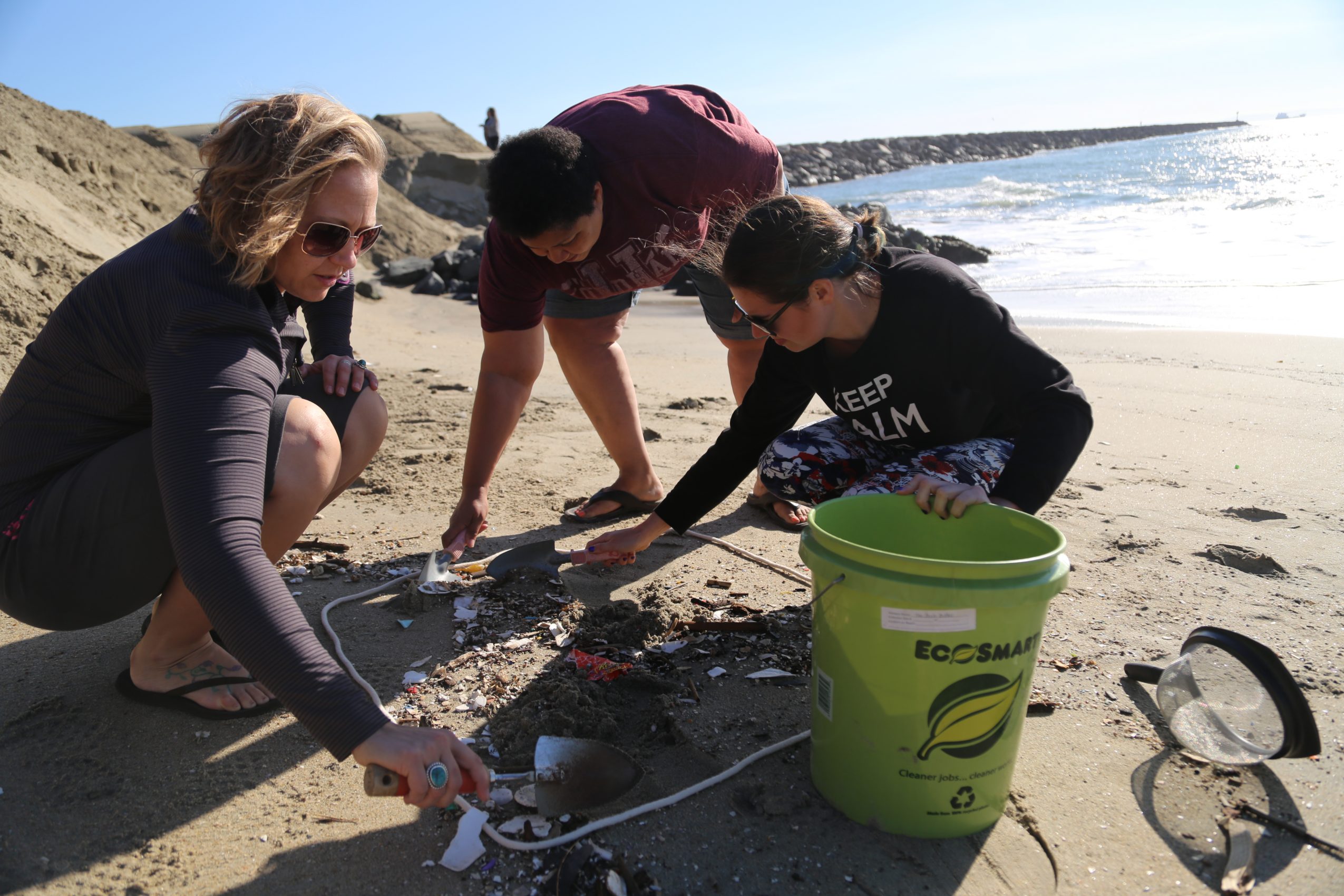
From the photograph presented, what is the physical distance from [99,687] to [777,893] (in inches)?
67.6

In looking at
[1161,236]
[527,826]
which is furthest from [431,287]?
[1161,236]

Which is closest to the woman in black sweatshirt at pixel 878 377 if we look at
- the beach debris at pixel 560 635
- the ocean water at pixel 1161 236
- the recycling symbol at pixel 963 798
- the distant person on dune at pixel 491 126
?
the beach debris at pixel 560 635

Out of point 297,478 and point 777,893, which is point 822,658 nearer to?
point 777,893

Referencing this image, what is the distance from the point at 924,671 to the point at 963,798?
0.30 m

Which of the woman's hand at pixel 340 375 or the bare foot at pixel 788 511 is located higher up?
the woman's hand at pixel 340 375

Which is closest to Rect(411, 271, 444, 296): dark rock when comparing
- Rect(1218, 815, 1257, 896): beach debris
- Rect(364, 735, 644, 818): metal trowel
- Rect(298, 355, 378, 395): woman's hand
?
→ Rect(298, 355, 378, 395): woman's hand

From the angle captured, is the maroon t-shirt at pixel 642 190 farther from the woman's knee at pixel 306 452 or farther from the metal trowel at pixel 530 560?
the woman's knee at pixel 306 452

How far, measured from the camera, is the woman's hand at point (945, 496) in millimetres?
1788

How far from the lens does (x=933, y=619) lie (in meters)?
1.49

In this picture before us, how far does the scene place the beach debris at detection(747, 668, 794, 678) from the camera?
2258mm

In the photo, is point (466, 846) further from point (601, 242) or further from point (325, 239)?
point (601, 242)

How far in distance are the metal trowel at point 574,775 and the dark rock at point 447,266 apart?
29.8 feet

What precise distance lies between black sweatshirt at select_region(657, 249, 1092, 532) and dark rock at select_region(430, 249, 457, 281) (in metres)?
8.48

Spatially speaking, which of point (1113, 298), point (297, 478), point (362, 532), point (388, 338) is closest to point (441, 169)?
point (388, 338)
